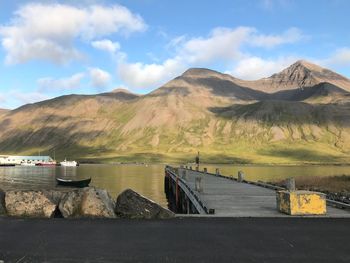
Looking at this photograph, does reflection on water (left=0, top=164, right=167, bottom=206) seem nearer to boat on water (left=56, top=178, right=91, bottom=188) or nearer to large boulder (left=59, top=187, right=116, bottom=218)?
boat on water (left=56, top=178, right=91, bottom=188)

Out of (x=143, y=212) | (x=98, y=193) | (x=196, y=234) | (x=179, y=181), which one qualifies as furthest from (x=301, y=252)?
(x=179, y=181)

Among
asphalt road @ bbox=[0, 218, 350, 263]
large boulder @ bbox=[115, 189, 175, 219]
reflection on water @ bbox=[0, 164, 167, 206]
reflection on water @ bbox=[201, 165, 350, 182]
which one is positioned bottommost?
reflection on water @ bbox=[0, 164, 167, 206]

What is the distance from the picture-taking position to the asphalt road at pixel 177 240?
12.4 meters

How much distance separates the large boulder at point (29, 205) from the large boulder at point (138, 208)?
3.15 meters

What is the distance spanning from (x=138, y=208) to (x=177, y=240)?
208 inches

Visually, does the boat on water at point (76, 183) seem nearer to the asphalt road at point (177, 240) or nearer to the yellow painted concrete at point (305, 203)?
the asphalt road at point (177, 240)

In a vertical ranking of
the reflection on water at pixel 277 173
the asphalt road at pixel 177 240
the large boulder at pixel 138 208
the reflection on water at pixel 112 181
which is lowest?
the reflection on water at pixel 112 181

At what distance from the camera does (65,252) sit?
1284 cm

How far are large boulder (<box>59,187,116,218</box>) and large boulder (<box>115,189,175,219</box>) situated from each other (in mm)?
521

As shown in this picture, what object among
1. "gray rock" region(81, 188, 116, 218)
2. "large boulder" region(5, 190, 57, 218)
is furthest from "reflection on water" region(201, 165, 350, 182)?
"large boulder" region(5, 190, 57, 218)

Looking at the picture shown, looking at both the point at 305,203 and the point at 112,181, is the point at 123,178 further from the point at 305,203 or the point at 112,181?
the point at 305,203

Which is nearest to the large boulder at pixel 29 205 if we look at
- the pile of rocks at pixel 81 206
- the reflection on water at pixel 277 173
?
the pile of rocks at pixel 81 206

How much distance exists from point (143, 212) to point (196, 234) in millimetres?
4414

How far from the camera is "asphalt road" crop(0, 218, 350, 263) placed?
1238cm
